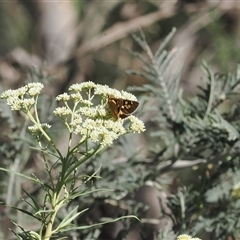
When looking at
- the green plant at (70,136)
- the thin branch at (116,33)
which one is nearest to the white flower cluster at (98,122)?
the green plant at (70,136)

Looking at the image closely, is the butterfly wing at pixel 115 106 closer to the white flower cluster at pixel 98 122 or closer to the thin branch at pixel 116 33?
the white flower cluster at pixel 98 122

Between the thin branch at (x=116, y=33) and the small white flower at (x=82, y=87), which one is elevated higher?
the thin branch at (x=116, y=33)

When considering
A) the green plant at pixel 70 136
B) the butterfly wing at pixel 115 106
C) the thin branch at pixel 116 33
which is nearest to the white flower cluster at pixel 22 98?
the green plant at pixel 70 136

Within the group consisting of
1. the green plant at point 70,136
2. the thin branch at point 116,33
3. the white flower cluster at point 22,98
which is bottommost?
the green plant at point 70,136

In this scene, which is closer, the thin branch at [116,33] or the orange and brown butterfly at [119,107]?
the orange and brown butterfly at [119,107]

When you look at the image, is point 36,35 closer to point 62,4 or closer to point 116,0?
point 62,4

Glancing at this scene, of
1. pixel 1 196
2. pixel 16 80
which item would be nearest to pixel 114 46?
pixel 16 80

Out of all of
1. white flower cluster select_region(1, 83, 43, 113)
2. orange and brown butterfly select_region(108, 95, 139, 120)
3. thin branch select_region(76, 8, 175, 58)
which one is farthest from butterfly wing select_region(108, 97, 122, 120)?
thin branch select_region(76, 8, 175, 58)
